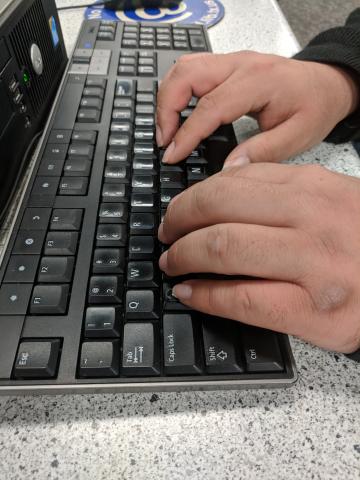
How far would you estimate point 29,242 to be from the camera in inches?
11.1

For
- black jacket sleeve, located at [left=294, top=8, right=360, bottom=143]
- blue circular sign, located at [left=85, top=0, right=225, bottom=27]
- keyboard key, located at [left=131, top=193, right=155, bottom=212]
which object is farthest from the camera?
blue circular sign, located at [left=85, top=0, right=225, bottom=27]

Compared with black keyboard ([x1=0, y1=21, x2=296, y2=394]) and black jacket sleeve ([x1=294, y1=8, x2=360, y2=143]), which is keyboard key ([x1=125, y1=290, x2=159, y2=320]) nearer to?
black keyboard ([x1=0, y1=21, x2=296, y2=394])

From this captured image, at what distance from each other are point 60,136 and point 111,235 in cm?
14

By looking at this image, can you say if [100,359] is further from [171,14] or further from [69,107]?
[171,14]

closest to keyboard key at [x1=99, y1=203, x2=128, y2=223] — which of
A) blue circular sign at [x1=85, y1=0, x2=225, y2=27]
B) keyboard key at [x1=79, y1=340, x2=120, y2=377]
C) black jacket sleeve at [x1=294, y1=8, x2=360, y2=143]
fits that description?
keyboard key at [x1=79, y1=340, x2=120, y2=377]

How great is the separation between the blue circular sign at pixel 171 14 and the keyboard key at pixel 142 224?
47 cm

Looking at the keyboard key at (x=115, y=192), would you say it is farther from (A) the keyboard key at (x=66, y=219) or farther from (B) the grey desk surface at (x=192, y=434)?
(B) the grey desk surface at (x=192, y=434)

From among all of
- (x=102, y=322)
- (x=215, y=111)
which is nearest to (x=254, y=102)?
(x=215, y=111)

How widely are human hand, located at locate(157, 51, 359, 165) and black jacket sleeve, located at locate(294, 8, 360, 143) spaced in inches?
0.6

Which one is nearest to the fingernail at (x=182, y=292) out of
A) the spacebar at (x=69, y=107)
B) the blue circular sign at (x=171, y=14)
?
the spacebar at (x=69, y=107)

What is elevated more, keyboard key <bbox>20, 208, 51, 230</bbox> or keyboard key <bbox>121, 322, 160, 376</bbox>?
keyboard key <bbox>20, 208, 51, 230</bbox>

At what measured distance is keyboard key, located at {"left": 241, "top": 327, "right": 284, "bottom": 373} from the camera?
0.23 meters

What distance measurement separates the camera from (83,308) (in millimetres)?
250

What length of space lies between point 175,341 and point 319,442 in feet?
0.34
